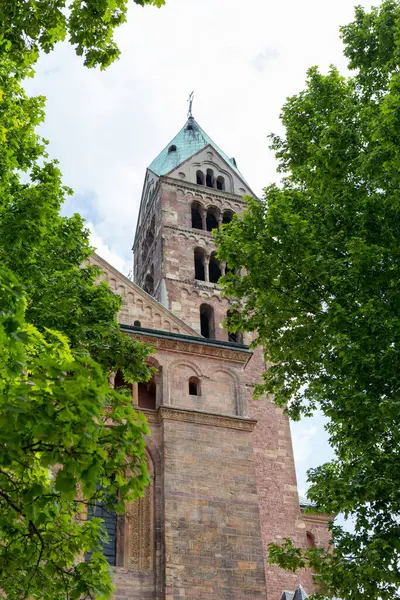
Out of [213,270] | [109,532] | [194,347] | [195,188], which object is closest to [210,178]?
[195,188]

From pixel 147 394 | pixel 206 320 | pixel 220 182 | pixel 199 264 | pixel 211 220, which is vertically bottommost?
pixel 147 394

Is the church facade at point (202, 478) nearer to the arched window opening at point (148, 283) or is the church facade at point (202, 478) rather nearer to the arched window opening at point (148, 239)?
the arched window opening at point (148, 283)

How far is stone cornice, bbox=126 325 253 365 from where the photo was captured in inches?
782

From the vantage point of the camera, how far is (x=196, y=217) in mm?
36844

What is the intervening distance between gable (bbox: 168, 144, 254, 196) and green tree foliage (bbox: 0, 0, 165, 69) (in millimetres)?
27852

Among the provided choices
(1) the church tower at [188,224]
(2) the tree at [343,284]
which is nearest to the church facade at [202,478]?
(1) the church tower at [188,224]

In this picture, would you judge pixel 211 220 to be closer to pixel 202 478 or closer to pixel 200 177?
pixel 200 177

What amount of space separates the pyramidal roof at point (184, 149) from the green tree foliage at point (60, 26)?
27.4 metres

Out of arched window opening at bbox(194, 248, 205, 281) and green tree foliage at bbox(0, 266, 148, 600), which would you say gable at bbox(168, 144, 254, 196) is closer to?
arched window opening at bbox(194, 248, 205, 281)

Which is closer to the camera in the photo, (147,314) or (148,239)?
(147,314)

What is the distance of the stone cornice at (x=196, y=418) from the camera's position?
719 inches

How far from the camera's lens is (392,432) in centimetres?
1006

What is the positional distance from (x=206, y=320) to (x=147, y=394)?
12.9 m

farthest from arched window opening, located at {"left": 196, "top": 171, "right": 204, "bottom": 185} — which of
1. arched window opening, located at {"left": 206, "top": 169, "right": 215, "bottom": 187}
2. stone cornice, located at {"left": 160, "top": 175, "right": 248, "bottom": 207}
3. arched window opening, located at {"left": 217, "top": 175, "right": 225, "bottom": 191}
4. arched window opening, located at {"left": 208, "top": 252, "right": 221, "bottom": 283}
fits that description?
arched window opening, located at {"left": 208, "top": 252, "right": 221, "bottom": 283}
